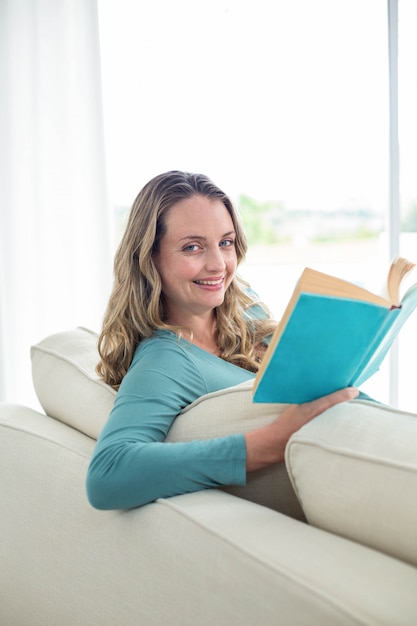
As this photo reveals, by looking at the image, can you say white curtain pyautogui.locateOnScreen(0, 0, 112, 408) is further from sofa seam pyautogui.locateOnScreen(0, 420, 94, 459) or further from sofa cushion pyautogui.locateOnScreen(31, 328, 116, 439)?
sofa seam pyautogui.locateOnScreen(0, 420, 94, 459)

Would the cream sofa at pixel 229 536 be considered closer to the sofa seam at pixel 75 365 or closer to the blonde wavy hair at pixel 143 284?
the sofa seam at pixel 75 365

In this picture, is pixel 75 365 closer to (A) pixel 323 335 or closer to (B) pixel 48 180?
(A) pixel 323 335

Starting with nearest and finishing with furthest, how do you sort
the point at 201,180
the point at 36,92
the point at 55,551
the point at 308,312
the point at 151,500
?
1. the point at 308,312
2. the point at 151,500
3. the point at 55,551
4. the point at 201,180
5. the point at 36,92

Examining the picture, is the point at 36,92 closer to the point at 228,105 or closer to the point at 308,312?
the point at 228,105

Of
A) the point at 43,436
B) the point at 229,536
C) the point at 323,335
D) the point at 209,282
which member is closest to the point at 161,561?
the point at 229,536

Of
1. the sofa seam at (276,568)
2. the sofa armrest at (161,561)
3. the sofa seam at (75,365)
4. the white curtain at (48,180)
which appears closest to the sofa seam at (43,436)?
the sofa armrest at (161,561)

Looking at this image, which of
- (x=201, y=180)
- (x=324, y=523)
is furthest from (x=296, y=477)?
(x=201, y=180)

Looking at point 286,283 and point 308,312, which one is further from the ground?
point 308,312

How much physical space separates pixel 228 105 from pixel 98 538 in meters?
3.29

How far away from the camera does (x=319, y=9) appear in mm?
5121

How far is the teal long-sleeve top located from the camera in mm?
1149

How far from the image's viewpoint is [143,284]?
1709 mm

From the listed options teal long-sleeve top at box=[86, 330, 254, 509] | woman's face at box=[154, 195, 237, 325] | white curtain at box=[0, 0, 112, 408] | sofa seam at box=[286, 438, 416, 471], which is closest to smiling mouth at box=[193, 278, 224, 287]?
woman's face at box=[154, 195, 237, 325]

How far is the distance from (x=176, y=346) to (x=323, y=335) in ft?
1.79
